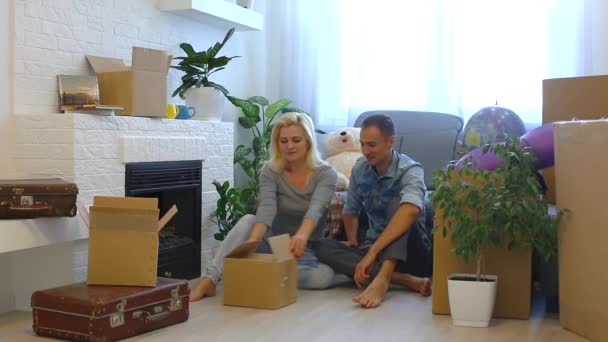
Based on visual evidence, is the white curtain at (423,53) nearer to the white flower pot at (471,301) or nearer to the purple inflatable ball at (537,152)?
the purple inflatable ball at (537,152)

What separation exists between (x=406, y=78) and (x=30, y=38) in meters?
2.68

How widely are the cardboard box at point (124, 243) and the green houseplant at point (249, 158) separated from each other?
4.73 feet

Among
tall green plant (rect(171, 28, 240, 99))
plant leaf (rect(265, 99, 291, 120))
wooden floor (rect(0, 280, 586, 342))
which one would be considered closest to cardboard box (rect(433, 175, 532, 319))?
wooden floor (rect(0, 280, 586, 342))

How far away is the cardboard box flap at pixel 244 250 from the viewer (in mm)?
3547

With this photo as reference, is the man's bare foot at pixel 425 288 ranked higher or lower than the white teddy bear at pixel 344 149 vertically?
lower

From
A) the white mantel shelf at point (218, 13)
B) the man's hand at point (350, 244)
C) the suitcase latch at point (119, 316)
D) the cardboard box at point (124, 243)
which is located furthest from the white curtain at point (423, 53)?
the suitcase latch at point (119, 316)

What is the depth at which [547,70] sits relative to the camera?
197 inches

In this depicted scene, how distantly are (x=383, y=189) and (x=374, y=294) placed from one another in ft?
1.90

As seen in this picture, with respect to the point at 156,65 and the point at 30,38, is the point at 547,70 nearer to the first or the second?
the point at 156,65

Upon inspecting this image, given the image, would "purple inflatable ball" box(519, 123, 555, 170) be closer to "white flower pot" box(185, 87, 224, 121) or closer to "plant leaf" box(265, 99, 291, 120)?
"white flower pot" box(185, 87, 224, 121)

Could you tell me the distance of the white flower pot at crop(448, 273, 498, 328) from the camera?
315 centimetres

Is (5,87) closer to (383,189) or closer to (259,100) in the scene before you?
(383,189)

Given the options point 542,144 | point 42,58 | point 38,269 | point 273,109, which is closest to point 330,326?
point 542,144

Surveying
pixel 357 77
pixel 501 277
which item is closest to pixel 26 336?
pixel 501 277
